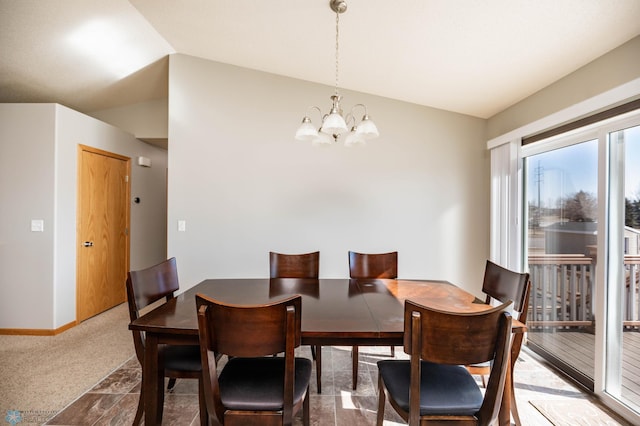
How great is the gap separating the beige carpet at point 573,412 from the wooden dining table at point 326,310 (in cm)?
83

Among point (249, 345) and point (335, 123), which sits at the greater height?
point (335, 123)

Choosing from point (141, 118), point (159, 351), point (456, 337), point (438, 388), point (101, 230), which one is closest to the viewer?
point (456, 337)

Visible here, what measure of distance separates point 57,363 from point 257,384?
7.34ft

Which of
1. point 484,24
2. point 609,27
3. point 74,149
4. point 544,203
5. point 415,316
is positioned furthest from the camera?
point 74,149

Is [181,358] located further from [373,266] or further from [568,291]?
[568,291]

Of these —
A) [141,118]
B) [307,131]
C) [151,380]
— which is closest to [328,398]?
[151,380]

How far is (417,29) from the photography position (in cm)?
211

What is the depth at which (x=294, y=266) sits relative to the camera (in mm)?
2445

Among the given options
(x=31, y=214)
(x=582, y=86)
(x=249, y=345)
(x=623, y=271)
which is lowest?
(x=249, y=345)

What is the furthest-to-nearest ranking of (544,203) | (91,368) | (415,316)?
(544,203), (91,368), (415,316)

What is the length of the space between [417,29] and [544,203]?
Result: 1889 millimetres

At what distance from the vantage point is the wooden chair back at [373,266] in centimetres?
246

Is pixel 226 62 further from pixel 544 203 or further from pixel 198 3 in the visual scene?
pixel 544 203

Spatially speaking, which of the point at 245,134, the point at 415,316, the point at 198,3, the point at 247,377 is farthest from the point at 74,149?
the point at 415,316
